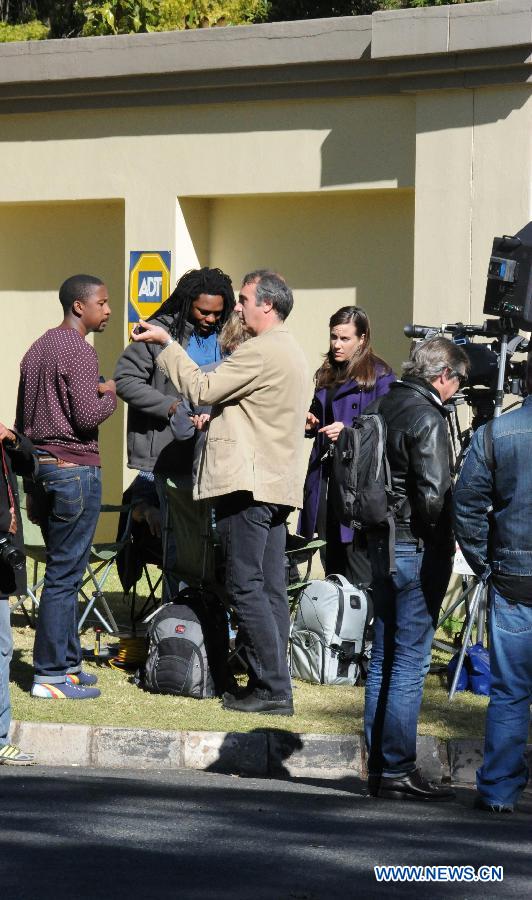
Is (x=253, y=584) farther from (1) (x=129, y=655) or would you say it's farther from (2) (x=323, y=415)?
(2) (x=323, y=415)

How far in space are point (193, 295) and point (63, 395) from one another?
129 cm

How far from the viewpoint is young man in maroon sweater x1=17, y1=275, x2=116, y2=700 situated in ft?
26.0

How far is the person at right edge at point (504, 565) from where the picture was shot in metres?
6.23

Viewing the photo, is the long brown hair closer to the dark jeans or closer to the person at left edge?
the dark jeans

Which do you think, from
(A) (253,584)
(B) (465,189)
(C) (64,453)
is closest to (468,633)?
(A) (253,584)

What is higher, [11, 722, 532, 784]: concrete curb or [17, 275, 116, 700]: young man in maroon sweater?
[17, 275, 116, 700]: young man in maroon sweater

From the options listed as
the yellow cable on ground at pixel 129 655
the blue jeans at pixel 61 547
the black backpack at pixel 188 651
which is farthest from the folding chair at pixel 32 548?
the black backpack at pixel 188 651

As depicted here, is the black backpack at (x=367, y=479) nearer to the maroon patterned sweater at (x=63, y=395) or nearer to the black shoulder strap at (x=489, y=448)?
the black shoulder strap at (x=489, y=448)

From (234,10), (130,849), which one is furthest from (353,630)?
(234,10)

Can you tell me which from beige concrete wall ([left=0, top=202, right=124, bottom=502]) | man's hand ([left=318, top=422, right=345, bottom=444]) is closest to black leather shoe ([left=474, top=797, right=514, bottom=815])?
man's hand ([left=318, top=422, right=345, bottom=444])

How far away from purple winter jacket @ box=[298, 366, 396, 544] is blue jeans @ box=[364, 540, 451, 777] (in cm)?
278

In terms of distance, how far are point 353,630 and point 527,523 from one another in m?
2.59

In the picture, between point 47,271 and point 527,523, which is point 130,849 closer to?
point 527,523

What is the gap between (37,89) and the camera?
40.9 feet
